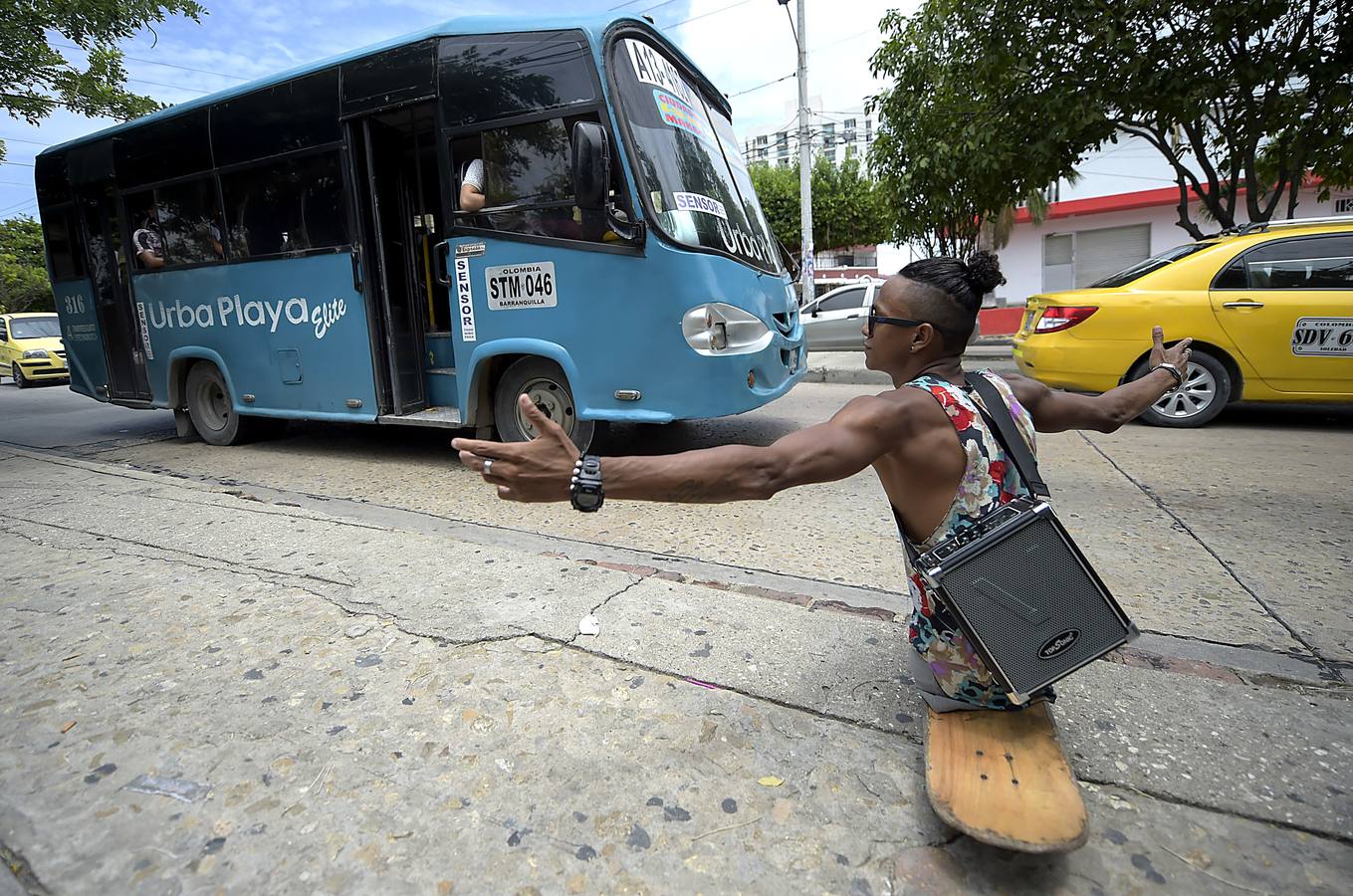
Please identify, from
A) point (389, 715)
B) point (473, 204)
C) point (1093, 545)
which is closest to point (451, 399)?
point (473, 204)

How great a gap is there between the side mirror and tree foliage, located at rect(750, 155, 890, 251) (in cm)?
2952

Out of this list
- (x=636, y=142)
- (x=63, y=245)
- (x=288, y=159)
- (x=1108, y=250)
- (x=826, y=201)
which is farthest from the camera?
(x=826, y=201)

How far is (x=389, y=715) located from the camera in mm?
2254

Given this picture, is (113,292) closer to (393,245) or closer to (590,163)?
(393,245)

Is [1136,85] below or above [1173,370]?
above

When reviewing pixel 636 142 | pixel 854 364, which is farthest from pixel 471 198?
pixel 854 364

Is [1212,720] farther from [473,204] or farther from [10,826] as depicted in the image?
[473,204]

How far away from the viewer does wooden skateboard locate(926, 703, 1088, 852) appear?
4.93 ft

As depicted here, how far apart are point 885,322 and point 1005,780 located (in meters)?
1.14

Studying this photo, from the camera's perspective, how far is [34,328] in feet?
59.1

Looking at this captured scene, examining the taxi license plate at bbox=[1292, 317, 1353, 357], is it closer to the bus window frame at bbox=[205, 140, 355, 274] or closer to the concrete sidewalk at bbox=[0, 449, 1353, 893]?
the concrete sidewalk at bbox=[0, 449, 1353, 893]

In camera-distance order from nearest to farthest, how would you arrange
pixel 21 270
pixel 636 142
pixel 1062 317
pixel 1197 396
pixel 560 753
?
pixel 560 753
pixel 636 142
pixel 1197 396
pixel 1062 317
pixel 21 270

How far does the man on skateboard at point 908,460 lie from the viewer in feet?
5.63

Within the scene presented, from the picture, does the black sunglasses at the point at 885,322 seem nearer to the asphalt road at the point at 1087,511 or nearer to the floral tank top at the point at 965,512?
the floral tank top at the point at 965,512
